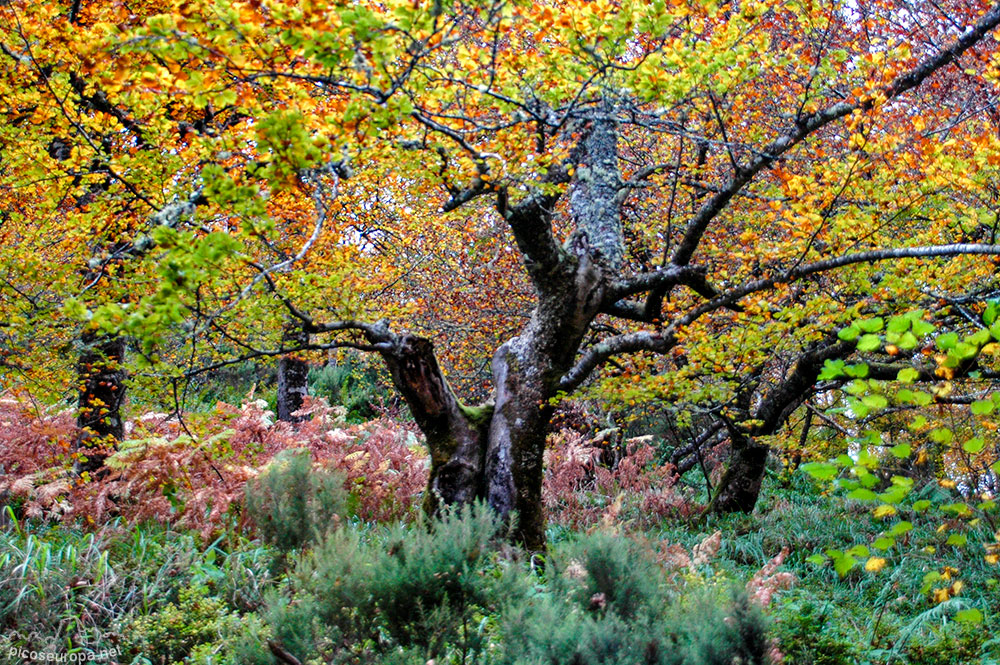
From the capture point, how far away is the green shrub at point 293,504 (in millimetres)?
5168

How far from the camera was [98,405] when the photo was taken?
21.1 ft

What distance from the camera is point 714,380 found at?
6945 millimetres

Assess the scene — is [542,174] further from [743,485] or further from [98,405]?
[743,485]

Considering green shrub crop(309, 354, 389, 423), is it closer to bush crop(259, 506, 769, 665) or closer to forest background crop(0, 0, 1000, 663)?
forest background crop(0, 0, 1000, 663)


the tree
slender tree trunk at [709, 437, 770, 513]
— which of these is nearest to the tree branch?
the tree

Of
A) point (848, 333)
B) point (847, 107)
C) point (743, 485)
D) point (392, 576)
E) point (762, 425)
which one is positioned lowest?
point (743, 485)

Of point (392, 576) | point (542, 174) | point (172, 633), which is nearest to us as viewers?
point (392, 576)

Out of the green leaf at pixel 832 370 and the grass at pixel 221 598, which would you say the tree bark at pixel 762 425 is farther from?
the green leaf at pixel 832 370

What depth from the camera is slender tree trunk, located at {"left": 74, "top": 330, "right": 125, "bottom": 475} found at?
6340 mm

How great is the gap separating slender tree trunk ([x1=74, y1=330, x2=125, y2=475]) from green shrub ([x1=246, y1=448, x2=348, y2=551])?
1870 mm

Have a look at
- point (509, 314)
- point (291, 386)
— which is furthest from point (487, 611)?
point (291, 386)

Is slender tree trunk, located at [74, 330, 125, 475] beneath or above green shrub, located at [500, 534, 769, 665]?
above

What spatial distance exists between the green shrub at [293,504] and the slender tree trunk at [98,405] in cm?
187

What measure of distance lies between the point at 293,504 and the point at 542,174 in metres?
3.03
